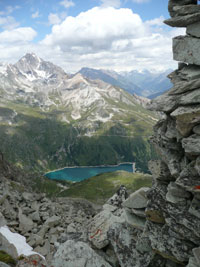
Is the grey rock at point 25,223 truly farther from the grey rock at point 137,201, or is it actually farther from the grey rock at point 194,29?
the grey rock at point 194,29

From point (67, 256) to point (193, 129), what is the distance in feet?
45.2

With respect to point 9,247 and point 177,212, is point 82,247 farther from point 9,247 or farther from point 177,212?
point 177,212

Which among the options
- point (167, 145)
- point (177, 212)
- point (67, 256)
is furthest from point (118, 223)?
point (167, 145)

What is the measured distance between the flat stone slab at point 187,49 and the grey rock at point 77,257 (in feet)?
54.1

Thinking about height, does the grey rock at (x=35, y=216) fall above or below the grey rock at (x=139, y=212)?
below

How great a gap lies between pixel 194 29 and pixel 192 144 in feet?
26.8

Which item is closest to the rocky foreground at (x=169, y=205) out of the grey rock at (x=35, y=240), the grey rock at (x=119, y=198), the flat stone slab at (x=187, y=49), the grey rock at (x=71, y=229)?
the flat stone slab at (x=187, y=49)

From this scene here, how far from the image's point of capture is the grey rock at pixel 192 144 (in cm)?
1339

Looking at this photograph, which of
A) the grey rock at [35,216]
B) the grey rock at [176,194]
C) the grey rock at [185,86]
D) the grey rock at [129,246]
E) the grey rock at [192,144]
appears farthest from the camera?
the grey rock at [35,216]

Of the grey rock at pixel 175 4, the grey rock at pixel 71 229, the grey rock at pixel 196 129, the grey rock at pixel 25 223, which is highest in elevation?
the grey rock at pixel 175 4

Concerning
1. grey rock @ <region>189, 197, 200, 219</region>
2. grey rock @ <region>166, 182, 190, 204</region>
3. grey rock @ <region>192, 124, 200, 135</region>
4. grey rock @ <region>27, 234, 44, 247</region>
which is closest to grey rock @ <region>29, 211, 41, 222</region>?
grey rock @ <region>27, 234, 44, 247</region>

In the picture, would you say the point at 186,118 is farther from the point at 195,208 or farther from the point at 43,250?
the point at 43,250

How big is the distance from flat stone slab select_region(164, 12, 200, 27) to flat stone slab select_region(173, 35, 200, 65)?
0.91 m

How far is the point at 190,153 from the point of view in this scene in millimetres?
13891
